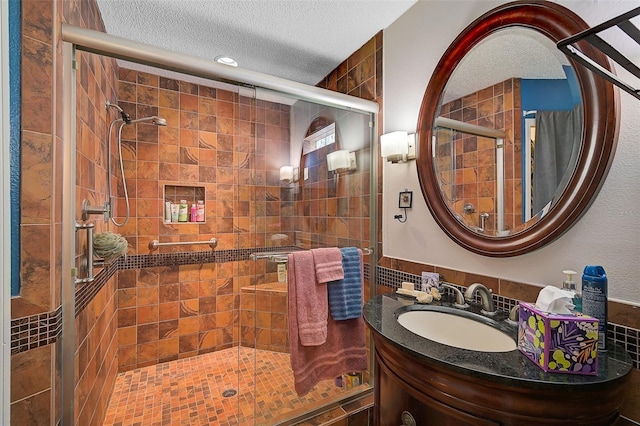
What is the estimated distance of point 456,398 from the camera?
0.82 meters

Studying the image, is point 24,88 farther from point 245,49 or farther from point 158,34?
point 245,49

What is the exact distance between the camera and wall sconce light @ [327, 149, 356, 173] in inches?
73.7

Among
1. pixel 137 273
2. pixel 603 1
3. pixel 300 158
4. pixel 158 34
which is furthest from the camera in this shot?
pixel 137 273

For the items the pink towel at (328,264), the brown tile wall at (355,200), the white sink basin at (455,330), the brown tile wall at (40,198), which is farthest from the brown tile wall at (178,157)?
the white sink basin at (455,330)

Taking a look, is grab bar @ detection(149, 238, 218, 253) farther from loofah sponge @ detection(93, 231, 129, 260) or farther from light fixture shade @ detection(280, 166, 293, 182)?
light fixture shade @ detection(280, 166, 293, 182)

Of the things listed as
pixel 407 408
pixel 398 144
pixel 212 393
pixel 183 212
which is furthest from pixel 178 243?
pixel 407 408

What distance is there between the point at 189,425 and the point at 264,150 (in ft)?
5.97

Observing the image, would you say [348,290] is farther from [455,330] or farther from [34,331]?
[34,331]

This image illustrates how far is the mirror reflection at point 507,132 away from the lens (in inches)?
42.0

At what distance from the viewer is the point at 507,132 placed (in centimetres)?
122

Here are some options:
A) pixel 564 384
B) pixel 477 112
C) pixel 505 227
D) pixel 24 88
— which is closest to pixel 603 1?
pixel 477 112

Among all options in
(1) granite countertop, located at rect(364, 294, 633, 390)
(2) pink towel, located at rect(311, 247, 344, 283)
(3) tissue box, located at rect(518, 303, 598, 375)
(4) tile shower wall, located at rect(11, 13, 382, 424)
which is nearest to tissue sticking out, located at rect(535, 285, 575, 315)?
(3) tissue box, located at rect(518, 303, 598, 375)

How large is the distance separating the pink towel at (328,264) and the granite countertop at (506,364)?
1.99ft

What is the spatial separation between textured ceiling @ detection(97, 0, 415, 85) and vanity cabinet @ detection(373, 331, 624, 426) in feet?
5.93
